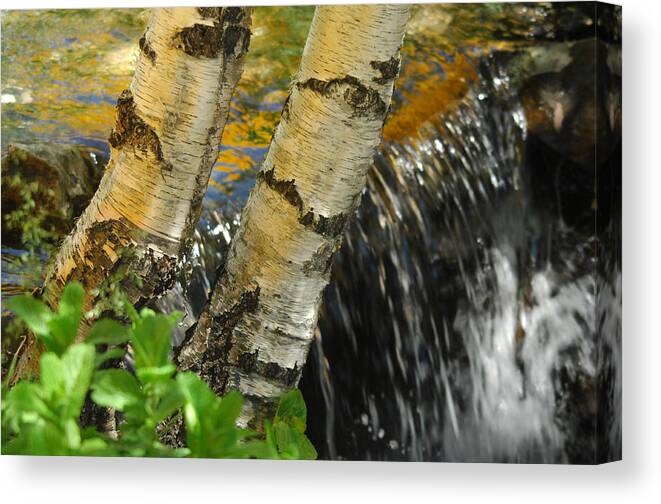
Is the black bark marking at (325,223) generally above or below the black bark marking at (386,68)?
below

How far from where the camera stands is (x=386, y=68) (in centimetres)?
176

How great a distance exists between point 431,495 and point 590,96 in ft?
2.40

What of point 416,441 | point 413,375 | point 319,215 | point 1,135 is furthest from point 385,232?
point 1,135

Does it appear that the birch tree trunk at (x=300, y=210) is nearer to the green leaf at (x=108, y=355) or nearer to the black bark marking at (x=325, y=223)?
the black bark marking at (x=325, y=223)

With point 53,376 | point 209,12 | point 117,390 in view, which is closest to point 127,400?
point 117,390

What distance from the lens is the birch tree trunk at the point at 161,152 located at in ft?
5.78

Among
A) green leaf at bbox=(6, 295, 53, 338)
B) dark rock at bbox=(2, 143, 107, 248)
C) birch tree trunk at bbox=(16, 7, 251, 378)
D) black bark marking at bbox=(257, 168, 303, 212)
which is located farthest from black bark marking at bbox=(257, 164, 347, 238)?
green leaf at bbox=(6, 295, 53, 338)

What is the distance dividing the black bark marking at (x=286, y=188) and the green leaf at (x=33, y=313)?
44cm

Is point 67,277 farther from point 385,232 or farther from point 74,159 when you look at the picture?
point 385,232

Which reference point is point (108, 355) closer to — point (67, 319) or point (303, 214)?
point (67, 319)

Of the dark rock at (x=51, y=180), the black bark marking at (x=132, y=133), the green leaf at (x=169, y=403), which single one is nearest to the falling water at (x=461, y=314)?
the green leaf at (x=169, y=403)

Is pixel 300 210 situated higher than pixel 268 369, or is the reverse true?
pixel 300 210

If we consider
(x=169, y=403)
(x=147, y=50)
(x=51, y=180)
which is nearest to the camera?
(x=169, y=403)

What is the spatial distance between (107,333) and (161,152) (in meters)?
0.32
